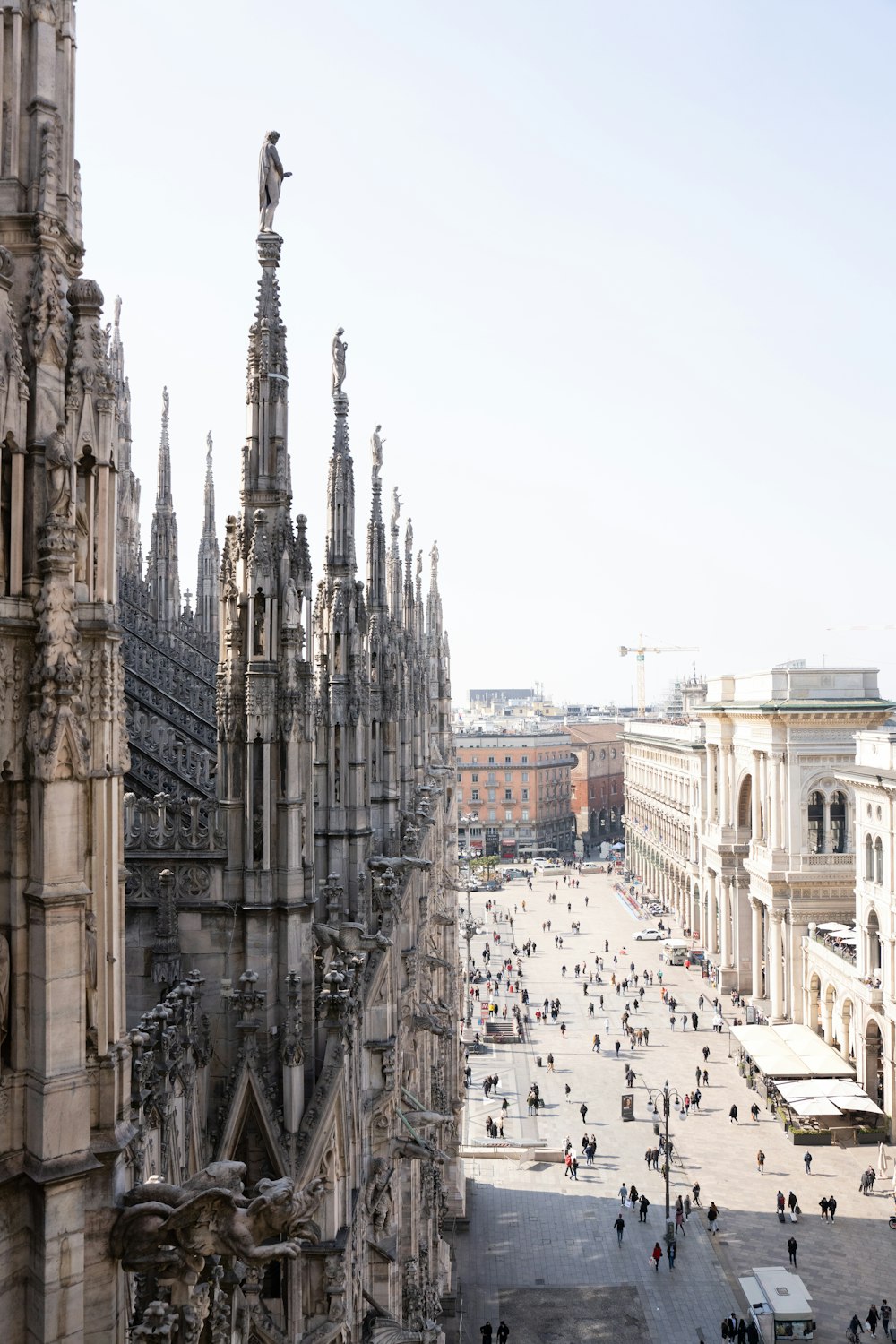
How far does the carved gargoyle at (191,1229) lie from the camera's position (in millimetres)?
5922

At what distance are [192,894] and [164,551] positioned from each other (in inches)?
1103

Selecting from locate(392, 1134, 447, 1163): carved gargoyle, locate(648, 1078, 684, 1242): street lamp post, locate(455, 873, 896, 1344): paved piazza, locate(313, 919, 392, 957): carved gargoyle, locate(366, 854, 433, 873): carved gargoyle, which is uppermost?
locate(366, 854, 433, 873): carved gargoyle

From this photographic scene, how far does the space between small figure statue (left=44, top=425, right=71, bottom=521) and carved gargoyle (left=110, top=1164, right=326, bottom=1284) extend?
11.2 ft

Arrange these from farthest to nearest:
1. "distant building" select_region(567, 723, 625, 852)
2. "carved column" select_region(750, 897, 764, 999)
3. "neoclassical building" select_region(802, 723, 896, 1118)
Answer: "distant building" select_region(567, 723, 625, 852)
"carved column" select_region(750, 897, 764, 999)
"neoclassical building" select_region(802, 723, 896, 1118)

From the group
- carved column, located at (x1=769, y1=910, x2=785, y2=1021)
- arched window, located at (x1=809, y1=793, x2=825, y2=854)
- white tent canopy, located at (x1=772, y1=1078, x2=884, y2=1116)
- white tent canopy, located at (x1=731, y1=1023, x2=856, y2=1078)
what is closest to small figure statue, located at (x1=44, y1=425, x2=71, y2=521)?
white tent canopy, located at (x1=772, y1=1078, x2=884, y2=1116)

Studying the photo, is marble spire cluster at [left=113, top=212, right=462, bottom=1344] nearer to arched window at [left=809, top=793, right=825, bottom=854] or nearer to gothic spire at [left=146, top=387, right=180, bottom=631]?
gothic spire at [left=146, top=387, right=180, bottom=631]

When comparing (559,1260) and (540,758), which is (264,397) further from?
(540,758)

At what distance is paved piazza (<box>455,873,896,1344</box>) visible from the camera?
102ft

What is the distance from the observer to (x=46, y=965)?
5.65m

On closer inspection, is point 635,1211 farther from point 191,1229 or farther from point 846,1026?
point 191,1229

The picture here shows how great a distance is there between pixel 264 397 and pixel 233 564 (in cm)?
199

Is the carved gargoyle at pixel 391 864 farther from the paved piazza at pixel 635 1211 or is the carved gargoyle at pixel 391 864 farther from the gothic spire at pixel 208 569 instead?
→ the gothic spire at pixel 208 569

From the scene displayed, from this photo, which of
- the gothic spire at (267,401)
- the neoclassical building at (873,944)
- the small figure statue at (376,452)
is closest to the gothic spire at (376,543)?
the small figure statue at (376,452)

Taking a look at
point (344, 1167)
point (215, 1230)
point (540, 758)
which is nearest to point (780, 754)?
point (344, 1167)
